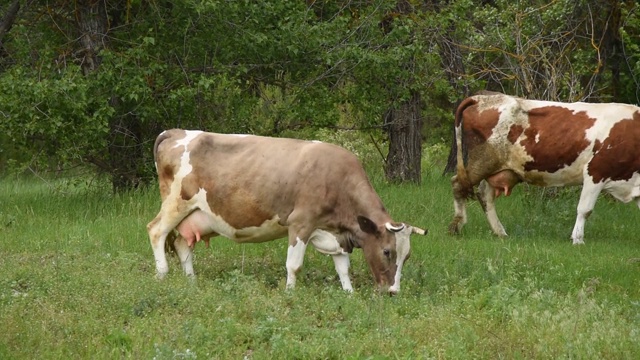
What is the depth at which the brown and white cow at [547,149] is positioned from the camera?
1533 centimetres

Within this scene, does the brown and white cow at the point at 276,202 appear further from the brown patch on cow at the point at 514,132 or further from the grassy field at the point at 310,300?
the brown patch on cow at the point at 514,132

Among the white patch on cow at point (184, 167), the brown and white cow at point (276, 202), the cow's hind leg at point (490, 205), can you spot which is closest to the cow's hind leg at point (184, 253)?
the brown and white cow at point (276, 202)

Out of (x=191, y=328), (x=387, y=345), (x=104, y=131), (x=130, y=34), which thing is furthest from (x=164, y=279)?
(x=130, y=34)

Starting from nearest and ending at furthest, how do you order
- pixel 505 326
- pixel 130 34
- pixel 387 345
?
pixel 387 345 → pixel 505 326 → pixel 130 34

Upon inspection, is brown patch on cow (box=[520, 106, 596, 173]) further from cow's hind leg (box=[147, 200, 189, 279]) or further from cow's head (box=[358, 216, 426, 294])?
cow's hind leg (box=[147, 200, 189, 279])

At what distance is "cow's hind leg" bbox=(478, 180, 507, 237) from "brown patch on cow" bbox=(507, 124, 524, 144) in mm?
748

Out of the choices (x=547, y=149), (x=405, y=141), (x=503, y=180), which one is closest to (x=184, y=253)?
(x=503, y=180)

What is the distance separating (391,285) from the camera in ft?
38.9

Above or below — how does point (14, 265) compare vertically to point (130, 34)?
below

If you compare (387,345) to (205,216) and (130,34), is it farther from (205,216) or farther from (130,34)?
(130,34)

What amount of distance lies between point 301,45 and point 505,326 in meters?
9.09

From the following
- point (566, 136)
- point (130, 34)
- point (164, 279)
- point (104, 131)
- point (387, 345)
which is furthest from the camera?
point (130, 34)

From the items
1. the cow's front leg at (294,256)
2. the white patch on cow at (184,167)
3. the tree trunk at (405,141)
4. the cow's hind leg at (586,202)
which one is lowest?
the tree trunk at (405,141)

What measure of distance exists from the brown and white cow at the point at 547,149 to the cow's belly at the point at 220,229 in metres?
3.98
